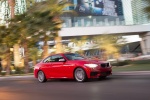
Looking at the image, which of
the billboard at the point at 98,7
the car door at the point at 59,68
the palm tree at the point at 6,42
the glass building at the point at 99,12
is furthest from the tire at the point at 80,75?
the billboard at the point at 98,7

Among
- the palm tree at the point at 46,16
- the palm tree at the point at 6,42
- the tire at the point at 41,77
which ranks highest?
the palm tree at the point at 46,16

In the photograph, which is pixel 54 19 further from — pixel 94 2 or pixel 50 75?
pixel 94 2

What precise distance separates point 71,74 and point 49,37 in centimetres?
1327

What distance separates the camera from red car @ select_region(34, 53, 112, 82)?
42.9ft

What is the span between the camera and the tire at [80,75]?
1325cm

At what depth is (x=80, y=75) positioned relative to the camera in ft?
44.2

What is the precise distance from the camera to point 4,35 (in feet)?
88.7

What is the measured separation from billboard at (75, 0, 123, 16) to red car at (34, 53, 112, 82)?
63.0m

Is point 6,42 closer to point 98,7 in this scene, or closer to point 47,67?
point 47,67

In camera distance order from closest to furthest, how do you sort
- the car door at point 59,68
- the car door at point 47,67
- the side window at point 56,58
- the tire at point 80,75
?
the tire at point 80,75 < the car door at point 59,68 < the side window at point 56,58 < the car door at point 47,67

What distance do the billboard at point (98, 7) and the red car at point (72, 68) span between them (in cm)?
6299

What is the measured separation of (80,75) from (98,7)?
72.1 m

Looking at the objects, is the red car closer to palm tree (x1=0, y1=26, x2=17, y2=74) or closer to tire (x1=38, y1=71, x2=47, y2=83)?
tire (x1=38, y1=71, x2=47, y2=83)

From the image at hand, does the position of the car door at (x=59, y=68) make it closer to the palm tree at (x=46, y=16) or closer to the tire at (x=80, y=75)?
the tire at (x=80, y=75)
